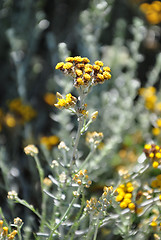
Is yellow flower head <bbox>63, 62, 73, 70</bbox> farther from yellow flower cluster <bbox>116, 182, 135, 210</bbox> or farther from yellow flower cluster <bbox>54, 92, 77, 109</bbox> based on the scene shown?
yellow flower cluster <bbox>116, 182, 135, 210</bbox>

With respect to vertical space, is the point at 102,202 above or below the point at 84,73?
below

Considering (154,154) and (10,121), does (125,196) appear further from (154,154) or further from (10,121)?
(10,121)

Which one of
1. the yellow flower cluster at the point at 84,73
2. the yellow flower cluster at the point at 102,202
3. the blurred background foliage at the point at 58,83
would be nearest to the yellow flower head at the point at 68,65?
the yellow flower cluster at the point at 84,73

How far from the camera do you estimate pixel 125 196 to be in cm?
130

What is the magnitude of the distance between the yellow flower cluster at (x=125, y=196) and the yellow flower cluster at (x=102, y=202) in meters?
0.15

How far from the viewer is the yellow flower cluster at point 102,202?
1120 millimetres

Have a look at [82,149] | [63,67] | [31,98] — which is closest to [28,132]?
[82,149]

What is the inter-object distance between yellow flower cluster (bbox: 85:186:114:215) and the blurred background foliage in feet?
1.94

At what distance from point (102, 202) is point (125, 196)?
21 cm

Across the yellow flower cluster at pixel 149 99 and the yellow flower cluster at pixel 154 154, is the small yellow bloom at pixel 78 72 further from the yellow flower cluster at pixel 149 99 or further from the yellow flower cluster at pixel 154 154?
the yellow flower cluster at pixel 149 99

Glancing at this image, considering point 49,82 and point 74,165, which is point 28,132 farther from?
point 74,165

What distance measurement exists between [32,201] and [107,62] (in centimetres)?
138

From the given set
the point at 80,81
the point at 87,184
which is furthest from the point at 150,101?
the point at 80,81

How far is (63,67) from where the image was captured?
3.63ft
